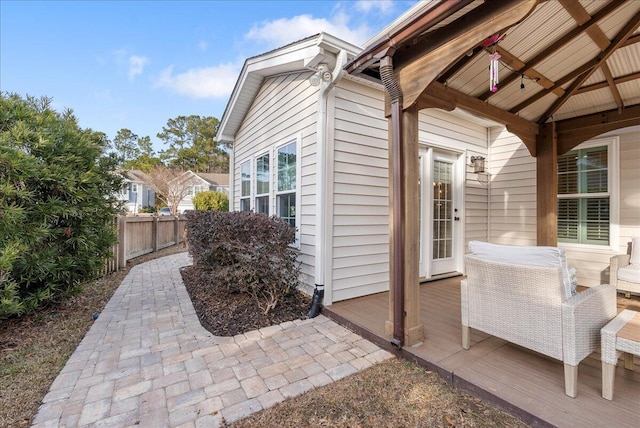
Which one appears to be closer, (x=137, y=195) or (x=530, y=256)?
(x=530, y=256)

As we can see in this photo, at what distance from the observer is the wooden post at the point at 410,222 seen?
8.00 ft

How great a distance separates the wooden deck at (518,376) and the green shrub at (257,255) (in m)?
0.94

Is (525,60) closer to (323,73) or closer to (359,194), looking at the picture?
(323,73)

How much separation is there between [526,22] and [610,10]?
59 centimetres

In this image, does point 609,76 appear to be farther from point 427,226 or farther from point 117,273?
point 117,273

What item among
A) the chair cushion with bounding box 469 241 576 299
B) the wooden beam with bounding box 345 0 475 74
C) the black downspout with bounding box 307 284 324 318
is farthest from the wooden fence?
the chair cushion with bounding box 469 241 576 299

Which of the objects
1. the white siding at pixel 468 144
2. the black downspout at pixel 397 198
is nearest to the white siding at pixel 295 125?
the black downspout at pixel 397 198

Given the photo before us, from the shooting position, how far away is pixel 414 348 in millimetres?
2432

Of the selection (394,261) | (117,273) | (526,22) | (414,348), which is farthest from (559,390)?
(117,273)

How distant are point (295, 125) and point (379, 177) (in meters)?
1.49

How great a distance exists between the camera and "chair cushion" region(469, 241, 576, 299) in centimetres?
189

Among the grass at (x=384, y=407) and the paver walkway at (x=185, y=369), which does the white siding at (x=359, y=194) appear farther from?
the grass at (x=384, y=407)

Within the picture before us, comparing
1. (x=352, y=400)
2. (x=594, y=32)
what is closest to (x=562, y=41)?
(x=594, y=32)

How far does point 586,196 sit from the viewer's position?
14.4 feet
